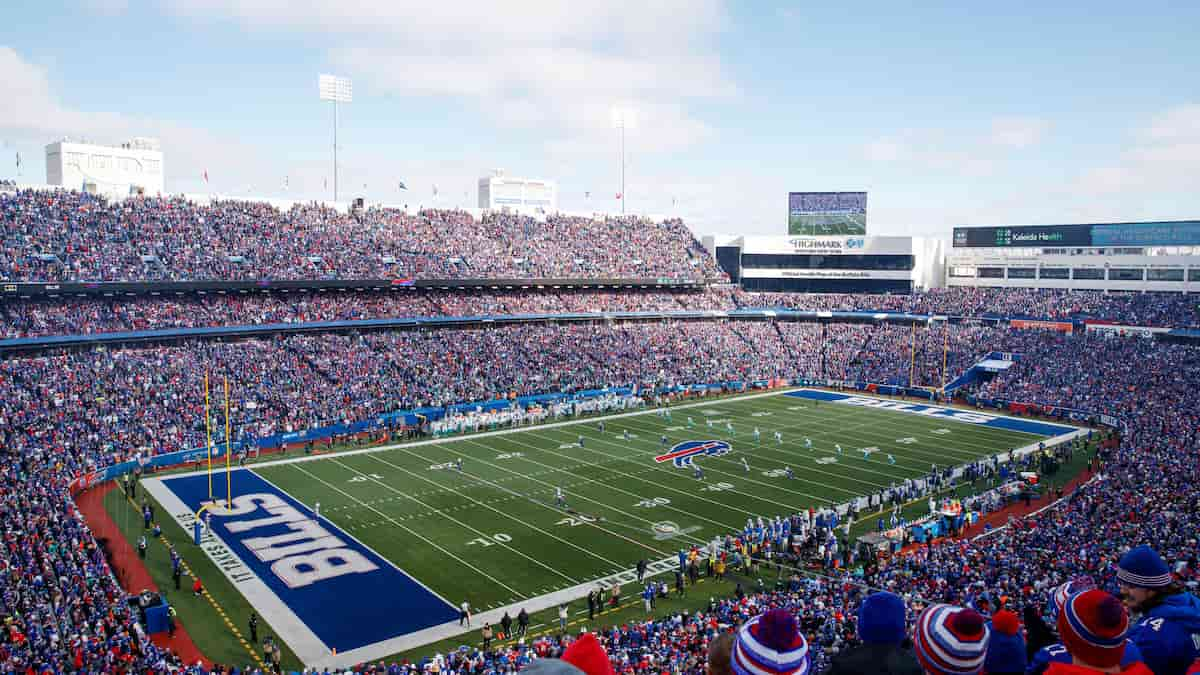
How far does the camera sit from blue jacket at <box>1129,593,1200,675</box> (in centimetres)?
409

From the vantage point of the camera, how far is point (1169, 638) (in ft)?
13.4

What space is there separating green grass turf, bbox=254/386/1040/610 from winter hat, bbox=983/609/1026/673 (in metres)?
19.1

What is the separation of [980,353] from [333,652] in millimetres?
50519

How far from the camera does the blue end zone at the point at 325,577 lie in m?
20.4

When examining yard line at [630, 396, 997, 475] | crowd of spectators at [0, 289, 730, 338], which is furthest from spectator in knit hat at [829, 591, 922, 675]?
crowd of spectators at [0, 289, 730, 338]

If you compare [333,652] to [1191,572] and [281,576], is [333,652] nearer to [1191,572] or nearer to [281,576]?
[281,576]

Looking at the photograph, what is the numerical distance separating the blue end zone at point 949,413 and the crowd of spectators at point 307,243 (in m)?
17.9

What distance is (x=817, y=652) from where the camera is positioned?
14.2m

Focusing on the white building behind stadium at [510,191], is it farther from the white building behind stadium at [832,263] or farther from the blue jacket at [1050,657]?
the blue jacket at [1050,657]

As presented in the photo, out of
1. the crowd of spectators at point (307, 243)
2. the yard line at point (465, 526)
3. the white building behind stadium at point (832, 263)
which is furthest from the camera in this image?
the white building behind stadium at point (832, 263)

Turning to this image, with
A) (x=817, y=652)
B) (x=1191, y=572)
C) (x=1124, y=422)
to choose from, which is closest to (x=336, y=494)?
(x=817, y=652)

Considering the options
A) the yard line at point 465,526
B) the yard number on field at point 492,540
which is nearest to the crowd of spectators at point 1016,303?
the yard line at point 465,526

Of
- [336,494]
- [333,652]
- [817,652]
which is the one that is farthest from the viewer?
[336,494]

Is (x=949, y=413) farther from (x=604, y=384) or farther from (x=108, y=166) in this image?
(x=108, y=166)
